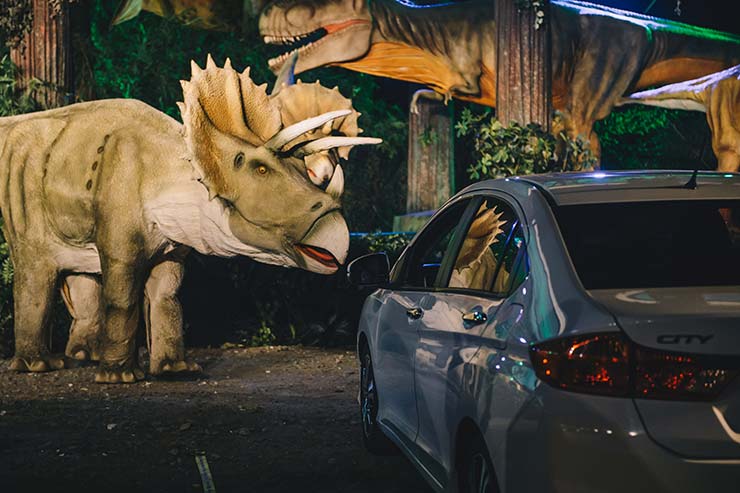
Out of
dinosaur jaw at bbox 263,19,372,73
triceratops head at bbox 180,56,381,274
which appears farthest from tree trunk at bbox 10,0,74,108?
triceratops head at bbox 180,56,381,274

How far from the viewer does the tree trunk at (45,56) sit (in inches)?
499

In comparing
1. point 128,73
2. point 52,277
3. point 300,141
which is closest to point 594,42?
point 300,141

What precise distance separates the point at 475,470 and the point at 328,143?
5120 millimetres

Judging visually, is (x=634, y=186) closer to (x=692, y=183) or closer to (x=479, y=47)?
(x=692, y=183)

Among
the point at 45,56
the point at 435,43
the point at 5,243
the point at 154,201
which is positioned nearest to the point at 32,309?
the point at 154,201

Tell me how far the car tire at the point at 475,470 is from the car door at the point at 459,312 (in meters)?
0.09

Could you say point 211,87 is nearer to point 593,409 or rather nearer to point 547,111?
point 547,111

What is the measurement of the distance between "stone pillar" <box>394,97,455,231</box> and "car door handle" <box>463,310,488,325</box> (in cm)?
1093

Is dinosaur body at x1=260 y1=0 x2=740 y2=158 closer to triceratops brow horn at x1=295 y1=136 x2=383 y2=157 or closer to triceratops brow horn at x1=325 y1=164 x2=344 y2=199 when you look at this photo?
triceratops brow horn at x1=295 y1=136 x2=383 y2=157

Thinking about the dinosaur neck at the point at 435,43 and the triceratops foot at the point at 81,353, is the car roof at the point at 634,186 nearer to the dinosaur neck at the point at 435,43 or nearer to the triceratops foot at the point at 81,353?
the triceratops foot at the point at 81,353

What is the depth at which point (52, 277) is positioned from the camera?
11203 mm

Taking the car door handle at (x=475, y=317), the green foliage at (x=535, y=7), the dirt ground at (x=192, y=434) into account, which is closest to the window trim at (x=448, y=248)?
the car door handle at (x=475, y=317)

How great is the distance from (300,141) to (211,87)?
0.80 m

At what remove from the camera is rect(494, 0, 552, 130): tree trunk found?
12.6m
